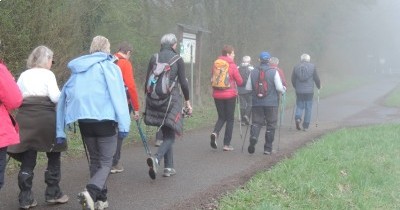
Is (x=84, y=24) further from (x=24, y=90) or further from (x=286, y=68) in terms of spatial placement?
(x=286, y=68)

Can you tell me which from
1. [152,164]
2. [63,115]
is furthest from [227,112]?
[63,115]

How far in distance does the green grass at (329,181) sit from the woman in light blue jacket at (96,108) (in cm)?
152

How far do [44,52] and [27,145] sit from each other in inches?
40.6

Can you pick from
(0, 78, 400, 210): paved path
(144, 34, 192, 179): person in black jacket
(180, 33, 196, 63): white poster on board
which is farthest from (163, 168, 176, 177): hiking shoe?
(180, 33, 196, 63): white poster on board

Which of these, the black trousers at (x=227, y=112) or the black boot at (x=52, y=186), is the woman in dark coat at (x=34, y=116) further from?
the black trousers at (x=227, y=112)

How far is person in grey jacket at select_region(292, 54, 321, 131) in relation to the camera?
1325 cm

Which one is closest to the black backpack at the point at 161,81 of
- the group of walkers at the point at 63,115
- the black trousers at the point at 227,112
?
the group of walkers at the point at 63,115

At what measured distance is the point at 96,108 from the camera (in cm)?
508

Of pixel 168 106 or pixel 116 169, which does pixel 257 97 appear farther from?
pixel 116 169

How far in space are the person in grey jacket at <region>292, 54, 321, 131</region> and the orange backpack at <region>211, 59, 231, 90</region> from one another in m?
4.28

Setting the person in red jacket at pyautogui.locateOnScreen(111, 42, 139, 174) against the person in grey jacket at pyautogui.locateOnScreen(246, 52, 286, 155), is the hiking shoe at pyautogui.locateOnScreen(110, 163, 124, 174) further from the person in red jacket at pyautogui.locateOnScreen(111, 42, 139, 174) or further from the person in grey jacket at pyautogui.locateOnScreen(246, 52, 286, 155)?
the person in grey jacket at pyautogui.locateOnScreen(246, 52, 286, 155)

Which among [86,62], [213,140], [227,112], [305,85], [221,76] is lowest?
[213,140]

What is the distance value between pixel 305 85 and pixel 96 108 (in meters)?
9.11

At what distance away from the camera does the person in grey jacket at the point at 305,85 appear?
13250 mm
